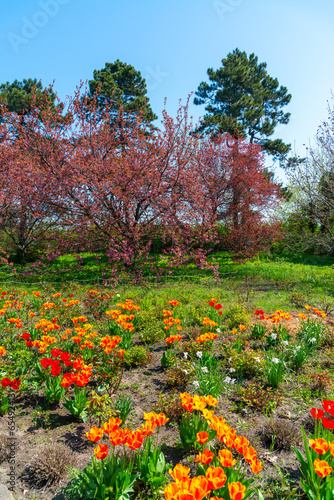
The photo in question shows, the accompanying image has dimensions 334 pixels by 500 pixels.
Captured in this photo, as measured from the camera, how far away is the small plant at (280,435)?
8.26 ft

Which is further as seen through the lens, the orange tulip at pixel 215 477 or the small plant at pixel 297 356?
the small plant at pixel 297 356

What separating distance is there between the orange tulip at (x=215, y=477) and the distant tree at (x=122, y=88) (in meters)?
20.4

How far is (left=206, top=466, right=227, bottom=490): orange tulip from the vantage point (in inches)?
54.7

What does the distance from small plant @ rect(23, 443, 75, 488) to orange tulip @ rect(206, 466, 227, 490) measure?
1236 millimetres

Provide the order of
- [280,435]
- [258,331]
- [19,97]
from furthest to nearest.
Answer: [19,97], [258,331], [280,435]

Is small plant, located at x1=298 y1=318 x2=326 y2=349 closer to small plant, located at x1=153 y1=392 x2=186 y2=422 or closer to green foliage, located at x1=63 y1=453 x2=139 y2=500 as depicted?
small plant, located at x1=153 y1=392 x2=186 y2=422

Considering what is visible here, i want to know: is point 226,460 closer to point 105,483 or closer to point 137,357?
point 105,483

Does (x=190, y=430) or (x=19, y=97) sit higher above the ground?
(x=19, y=97)

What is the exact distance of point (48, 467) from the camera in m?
2.17

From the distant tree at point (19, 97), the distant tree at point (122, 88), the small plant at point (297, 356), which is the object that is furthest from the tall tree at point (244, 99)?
the small plant at point (297, 356)

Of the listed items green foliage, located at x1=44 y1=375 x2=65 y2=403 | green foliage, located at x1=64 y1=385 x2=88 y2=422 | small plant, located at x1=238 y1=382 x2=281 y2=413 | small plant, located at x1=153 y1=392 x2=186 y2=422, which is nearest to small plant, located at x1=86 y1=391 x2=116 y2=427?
green foliage, located at x1=64 y1=385 x2=88 y2=422

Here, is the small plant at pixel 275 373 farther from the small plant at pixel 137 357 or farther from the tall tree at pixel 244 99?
the tall tree at pixel 244 99

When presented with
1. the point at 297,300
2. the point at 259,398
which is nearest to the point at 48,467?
the point at 259,398

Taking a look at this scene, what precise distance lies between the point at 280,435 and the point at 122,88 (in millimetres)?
23369
